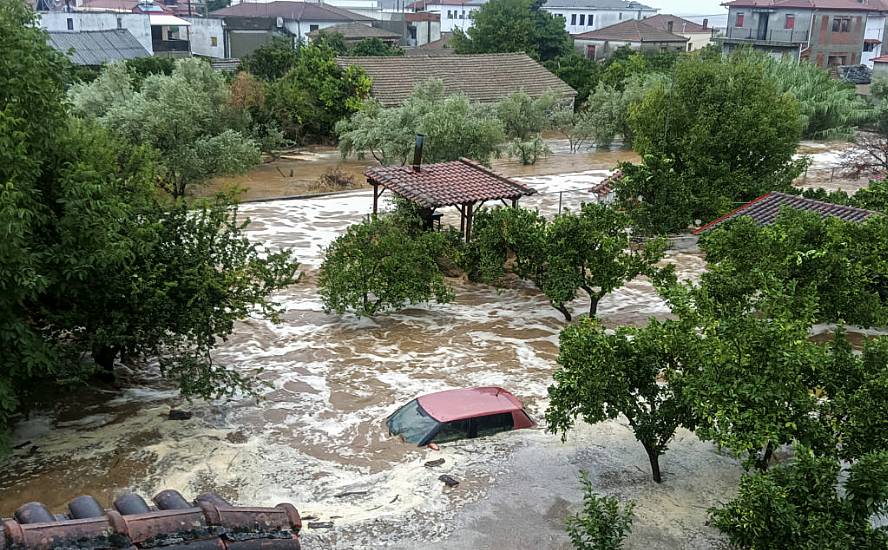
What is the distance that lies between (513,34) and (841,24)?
24556 millimetres

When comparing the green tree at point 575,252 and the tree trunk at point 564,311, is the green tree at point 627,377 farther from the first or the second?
the tree trunk at point 564,311

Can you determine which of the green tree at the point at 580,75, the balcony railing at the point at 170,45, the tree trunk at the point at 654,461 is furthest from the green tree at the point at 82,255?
the balcony railing at the point at 170,45

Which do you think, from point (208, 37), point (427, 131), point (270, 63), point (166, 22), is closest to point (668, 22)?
point (208, 37)

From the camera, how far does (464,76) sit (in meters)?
48.7

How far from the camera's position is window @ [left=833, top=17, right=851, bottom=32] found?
213 feet

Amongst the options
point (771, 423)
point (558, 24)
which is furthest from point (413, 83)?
point (771, 423)

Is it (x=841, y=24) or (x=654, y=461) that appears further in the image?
(x=841, y=24)

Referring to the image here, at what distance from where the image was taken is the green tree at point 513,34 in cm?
6488

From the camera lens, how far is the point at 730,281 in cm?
1345

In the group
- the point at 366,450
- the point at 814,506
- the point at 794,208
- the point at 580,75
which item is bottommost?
the point at 366,450

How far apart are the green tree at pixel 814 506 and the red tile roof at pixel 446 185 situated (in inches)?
547

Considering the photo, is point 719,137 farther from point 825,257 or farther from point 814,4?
point 814,4

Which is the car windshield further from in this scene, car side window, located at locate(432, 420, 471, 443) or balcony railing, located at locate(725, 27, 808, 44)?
balcony railing, located at locate(725, 27, 808, 44)

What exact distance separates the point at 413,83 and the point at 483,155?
556 inches
